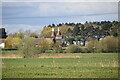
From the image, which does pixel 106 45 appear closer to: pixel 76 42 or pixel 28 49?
pixel 28 49

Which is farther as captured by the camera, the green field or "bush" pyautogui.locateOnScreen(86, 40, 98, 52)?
"bush" pyautogui.locateOnScreen(86, 40, 98, 52)

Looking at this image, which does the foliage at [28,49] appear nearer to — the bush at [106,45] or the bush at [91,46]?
the bush at [106,45]

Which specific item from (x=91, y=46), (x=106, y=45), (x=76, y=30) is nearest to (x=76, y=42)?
(x=76, y=30)

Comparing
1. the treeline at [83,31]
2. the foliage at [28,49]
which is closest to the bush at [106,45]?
the foliage at [28,49]

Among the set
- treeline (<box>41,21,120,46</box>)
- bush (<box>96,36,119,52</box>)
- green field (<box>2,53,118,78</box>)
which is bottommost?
green field (<box>2,53,118,78</box>)

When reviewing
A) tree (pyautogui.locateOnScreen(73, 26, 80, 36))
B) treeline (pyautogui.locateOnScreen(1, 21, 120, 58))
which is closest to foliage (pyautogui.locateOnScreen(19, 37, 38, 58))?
treeline (pyautogui.locateOnScreen(1, 21, 120, 58))

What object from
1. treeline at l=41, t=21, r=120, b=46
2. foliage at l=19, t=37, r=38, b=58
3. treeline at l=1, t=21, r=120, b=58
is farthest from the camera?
treeline at l=41, t=21, r=120, b=46

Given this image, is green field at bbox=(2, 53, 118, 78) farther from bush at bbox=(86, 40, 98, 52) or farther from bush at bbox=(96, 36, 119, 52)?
bush at bbox=(86, 40, 98, 52)

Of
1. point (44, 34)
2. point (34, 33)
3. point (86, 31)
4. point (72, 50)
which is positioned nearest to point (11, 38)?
point (34, 33)

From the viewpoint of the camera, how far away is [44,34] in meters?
54.9

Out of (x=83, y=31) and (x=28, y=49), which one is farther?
(x=83, y=31)

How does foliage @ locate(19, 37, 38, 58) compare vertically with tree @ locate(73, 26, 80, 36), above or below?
below

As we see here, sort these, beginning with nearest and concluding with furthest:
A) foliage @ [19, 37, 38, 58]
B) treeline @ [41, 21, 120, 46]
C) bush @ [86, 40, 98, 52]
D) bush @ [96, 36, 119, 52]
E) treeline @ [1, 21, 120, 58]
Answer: foliage @ [19, 37, 38, 58]
treeline @ [1, 21, 120, 58]
bush @ [96, 36, 119, 52]
bush @ [86, 40, 98, 52]
treeline @ [41, 21, 120, 46]

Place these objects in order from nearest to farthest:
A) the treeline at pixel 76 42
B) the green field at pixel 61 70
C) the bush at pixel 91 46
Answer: the green field at pixel 61 70 → the treeline at pixel 76 42 → the bush at pixel 91 46
